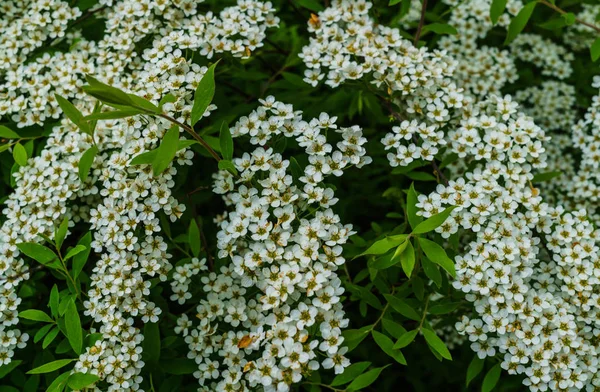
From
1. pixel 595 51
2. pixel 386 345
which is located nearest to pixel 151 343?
pixel 386 345

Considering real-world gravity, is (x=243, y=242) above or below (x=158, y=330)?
above

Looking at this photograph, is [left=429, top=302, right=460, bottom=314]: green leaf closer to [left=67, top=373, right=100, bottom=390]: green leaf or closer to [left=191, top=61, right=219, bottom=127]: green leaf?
[left=191, top=61, right=219, bottom=127]: green leaf

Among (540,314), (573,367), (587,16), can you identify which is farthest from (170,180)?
(587,16)

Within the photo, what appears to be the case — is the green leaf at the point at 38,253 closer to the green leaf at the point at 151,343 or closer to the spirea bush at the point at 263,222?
the spirea bush at the point at 263,222

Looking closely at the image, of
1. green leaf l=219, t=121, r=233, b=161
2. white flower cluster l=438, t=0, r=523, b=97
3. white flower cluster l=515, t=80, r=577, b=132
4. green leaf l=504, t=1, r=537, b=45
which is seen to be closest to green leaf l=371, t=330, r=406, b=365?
green leaf l=219, t=121, r=233, b=161

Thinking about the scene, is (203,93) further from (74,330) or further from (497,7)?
(497,7)

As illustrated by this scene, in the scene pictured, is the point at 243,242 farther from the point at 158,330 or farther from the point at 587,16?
the point at 587,16

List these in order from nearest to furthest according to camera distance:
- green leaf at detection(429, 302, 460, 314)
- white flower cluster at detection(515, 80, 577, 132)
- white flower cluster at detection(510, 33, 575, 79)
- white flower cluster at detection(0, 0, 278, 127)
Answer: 1. green leaf at detection(429, 302, 460, 314)
2. white flower cluster at detection(0, 0, 278, 127)
3. white flower cluster at detection(515, 80, 577, 132)
4. white flower cluster at detection(510, 33, 575, 79)
